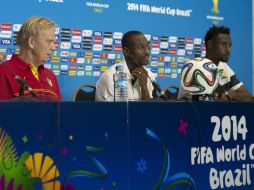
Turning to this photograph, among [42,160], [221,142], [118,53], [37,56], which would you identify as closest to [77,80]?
[118,53]

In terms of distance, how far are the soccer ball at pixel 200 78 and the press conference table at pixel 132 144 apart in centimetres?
20

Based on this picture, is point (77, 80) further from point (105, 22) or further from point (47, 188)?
point (47, 188)

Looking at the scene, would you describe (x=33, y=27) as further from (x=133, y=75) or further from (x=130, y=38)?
(x=130, y=38)

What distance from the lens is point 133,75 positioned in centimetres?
367

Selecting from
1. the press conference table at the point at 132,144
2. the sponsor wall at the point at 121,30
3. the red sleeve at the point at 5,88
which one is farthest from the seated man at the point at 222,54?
the red sleeve at the point at 5,88

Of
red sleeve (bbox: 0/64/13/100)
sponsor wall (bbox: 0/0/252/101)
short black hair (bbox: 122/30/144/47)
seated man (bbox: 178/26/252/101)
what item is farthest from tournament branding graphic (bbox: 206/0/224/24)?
red sleeve (bbox: 0/64/13/100)

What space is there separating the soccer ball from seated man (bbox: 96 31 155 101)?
37cm

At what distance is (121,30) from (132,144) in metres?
2.36

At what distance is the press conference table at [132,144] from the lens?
206cm

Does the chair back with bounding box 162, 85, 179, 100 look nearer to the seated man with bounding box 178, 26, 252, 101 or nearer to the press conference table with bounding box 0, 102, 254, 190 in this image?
the seated man with bounding box 178, 26, 252, 101

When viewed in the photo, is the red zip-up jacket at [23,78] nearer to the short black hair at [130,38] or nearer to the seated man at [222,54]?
the short black hair at [130,38]

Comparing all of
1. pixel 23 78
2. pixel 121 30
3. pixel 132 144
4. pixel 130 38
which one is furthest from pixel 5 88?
pixel 121 30

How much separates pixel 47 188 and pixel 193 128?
2.81 ft

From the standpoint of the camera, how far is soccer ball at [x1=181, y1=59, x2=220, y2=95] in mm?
2998
